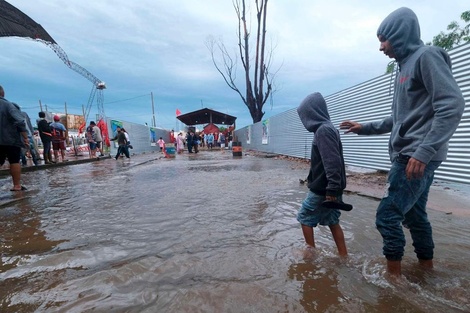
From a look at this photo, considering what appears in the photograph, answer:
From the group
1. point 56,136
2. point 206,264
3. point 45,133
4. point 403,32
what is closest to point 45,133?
point 45,133

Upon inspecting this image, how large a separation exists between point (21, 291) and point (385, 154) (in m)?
7.26

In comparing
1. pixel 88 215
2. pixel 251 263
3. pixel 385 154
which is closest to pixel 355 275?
pixel 251 263

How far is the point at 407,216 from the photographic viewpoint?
1981 millimetres

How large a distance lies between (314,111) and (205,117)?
111 ft

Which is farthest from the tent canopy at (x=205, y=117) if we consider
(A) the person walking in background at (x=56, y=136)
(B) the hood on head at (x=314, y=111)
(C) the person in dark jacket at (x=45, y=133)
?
(B) the hood on head at (x=314, y=111)

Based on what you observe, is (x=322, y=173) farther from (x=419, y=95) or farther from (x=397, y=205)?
(x=419, y=95)

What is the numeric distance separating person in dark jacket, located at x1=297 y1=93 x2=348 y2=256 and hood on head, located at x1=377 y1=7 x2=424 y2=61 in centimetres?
70

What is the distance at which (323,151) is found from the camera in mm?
2176

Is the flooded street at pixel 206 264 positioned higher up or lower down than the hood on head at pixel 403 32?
lower down

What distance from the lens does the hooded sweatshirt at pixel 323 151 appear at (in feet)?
6.86

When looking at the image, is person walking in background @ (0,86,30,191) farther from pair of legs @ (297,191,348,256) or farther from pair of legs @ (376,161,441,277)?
pair of legs @ (376,161,441,277)

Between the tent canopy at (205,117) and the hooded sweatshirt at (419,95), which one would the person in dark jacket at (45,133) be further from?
the tent canopy at (205,117)

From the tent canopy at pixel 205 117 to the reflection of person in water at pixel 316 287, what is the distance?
99.6 feet

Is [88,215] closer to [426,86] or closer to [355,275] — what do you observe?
[355,275]
